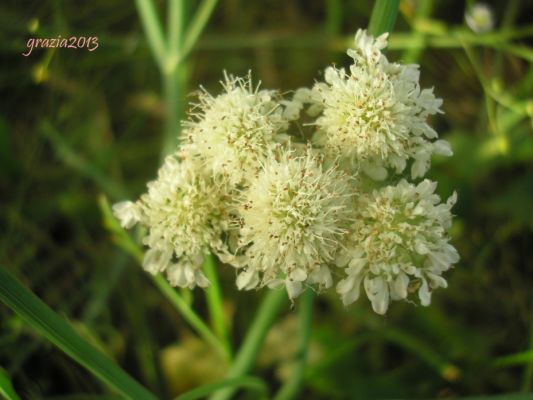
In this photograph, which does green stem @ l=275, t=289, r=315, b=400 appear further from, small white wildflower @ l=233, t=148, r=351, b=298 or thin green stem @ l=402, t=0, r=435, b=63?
thin green stem @ l=402, t=0, r=435, b=63

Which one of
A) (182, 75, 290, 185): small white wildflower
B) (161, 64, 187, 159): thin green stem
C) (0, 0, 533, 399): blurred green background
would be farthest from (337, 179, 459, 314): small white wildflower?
(161, 64, 187, 159): thin green stem

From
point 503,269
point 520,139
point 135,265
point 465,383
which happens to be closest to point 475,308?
point 503,269

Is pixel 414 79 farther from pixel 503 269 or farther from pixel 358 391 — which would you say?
pixel 503 269

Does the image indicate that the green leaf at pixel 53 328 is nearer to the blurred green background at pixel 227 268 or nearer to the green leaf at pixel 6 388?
the green leaf at pixel 6 388

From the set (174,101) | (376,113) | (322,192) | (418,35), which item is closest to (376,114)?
(376,113)

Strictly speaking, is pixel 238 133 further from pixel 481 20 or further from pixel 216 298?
pixel 481 20
